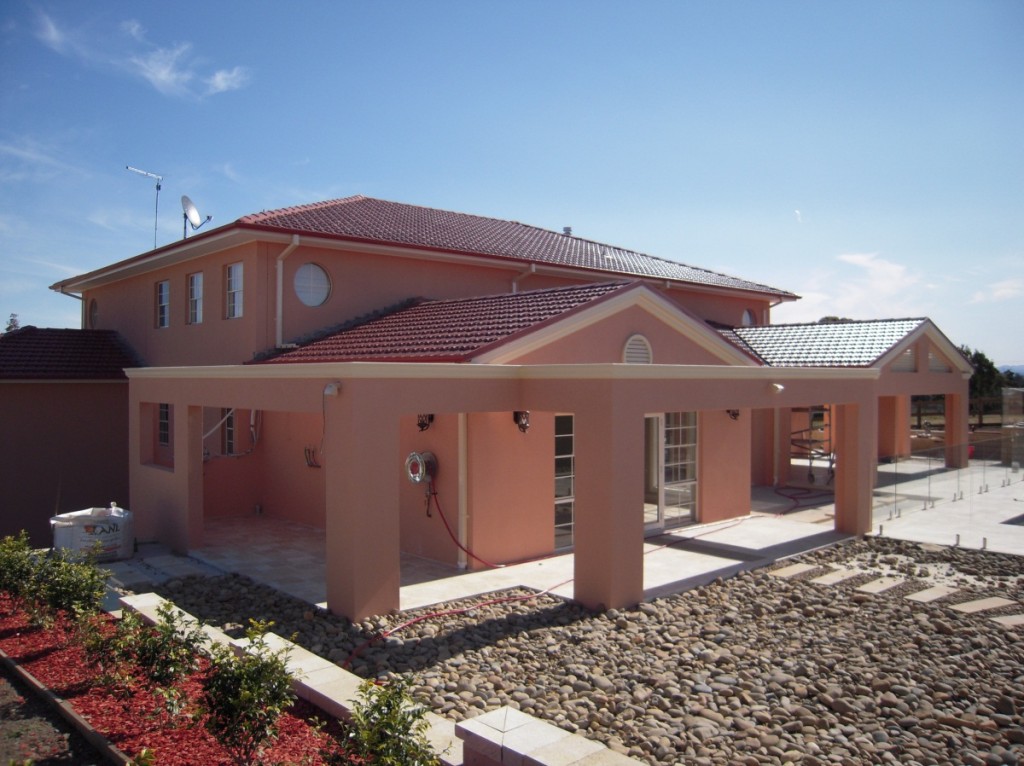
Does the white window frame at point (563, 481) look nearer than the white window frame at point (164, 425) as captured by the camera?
Yes

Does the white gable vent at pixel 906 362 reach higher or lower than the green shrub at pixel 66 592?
higher

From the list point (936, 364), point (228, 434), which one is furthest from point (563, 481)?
point (936, 364)

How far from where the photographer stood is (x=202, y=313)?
1598 centimetres

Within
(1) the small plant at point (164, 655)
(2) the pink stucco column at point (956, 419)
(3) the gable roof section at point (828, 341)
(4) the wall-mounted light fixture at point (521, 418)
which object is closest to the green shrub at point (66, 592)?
(1) the small plant at point (164, 655)

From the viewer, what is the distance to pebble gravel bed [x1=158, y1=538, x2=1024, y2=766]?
20.1 feet

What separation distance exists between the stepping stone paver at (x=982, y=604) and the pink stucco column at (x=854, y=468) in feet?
13.3

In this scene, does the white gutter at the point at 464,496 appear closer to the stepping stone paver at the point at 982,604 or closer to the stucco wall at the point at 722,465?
the stucco wall at the point at 722,465

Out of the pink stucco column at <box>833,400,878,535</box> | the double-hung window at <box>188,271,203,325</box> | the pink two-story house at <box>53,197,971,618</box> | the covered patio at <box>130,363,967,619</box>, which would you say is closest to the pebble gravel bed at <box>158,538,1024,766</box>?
the covered patio at <box>130,363,967,619</box>

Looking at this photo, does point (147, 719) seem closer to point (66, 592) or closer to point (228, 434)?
point (66, 592)

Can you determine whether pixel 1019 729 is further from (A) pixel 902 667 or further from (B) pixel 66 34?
(B) pixel 66 34

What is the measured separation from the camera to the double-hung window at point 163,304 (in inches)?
689

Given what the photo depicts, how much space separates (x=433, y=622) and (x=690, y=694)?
3238 millimetres


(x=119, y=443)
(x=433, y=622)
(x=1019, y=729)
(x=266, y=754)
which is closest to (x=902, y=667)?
(x=1019, y=729)

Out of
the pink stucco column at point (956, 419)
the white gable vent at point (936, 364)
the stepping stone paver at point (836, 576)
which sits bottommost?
the stepping stone paver at point (836, 576)
